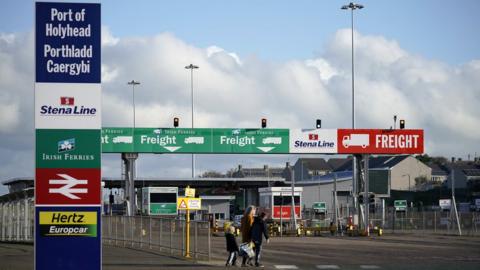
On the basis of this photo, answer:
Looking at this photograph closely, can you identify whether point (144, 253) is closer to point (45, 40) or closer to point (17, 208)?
point (17, 208)

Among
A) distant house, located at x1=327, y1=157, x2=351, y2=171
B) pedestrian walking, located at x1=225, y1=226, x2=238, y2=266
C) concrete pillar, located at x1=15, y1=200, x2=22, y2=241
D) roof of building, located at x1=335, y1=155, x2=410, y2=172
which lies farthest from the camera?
distant house, located at x1=327, y1=157, x2=351, y2=171

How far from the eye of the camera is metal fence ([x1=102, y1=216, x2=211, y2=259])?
3088 cm

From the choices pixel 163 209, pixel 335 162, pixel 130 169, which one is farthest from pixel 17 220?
pixel 335 162

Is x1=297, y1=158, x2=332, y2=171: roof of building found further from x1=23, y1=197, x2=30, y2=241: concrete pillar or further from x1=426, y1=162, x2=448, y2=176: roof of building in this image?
x1=23, y1=197, x2=30, y2=241: concrete pillar

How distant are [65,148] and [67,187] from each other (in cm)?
59

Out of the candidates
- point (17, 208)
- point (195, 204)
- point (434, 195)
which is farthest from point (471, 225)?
point (434, 195)

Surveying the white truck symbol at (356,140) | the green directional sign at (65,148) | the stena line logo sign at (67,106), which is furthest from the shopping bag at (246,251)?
the white truck symbol at (356,140)

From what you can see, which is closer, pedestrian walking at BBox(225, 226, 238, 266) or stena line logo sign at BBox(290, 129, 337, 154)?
pedestrian walking at BBox(225, 226, 238, 266)

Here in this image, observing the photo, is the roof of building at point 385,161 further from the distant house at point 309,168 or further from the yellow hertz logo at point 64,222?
the yellow hertz logo at point 64,222

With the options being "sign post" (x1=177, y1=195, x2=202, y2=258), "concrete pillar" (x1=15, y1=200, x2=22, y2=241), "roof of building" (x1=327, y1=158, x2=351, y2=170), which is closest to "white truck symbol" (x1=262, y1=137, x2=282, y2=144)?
"concrete pillar" (x1=15, y1=200, x2=22, y2=241)

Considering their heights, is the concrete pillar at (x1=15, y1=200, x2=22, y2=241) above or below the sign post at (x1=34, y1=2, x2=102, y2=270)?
below

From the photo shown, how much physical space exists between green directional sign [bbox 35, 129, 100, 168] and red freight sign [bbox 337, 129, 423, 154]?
1596 inches

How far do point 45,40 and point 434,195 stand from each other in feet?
327

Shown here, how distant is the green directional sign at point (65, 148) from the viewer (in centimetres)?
1388
